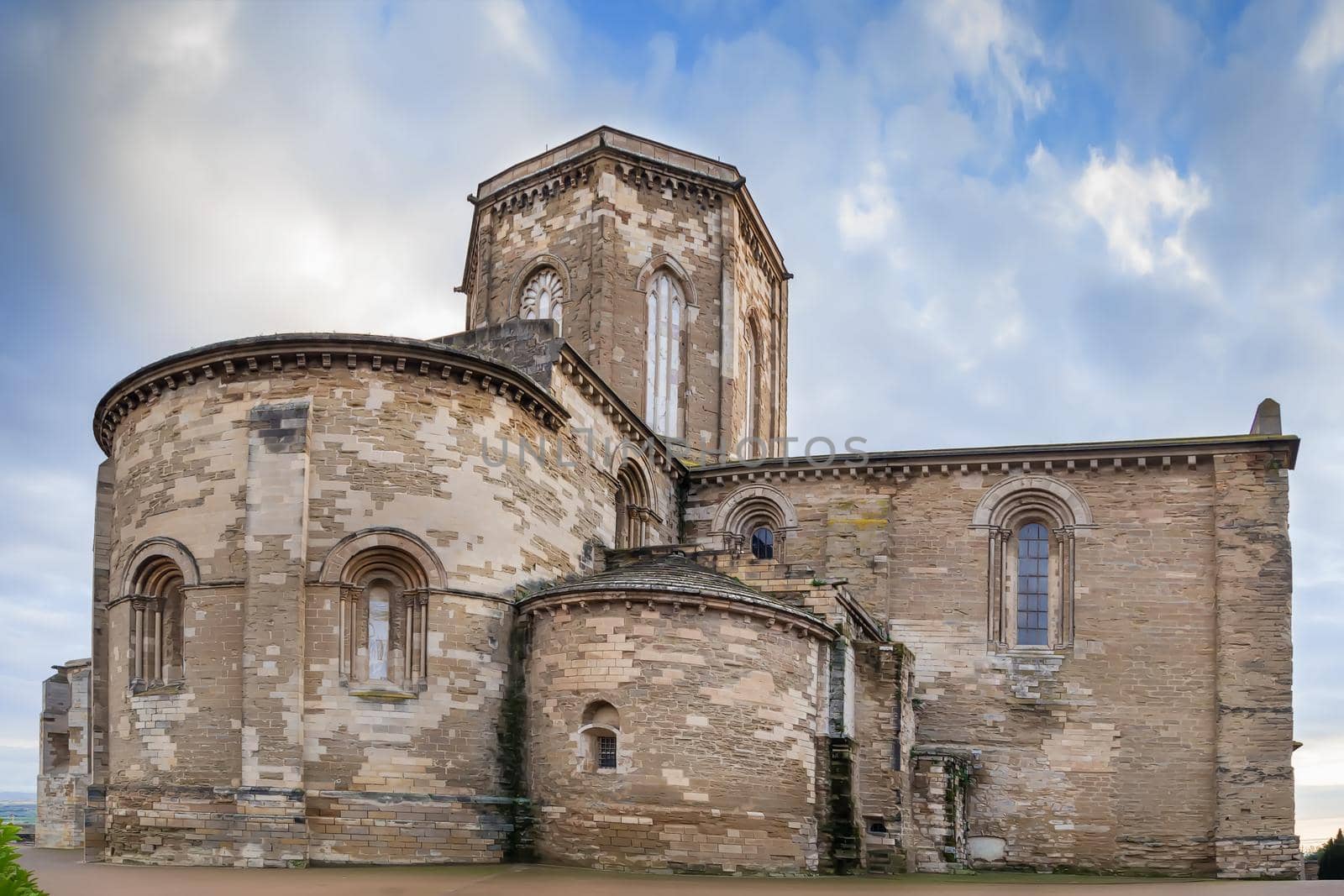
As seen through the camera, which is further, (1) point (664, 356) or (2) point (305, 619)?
(1) point (664, 356)

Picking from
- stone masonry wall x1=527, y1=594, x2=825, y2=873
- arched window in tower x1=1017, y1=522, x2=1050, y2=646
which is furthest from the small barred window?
arched window in tower x1=1017, y1=522, x2=1050, y2=646

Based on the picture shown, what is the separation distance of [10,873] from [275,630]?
9594 mm

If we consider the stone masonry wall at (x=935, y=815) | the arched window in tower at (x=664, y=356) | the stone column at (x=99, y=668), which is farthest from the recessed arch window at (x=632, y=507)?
the stone column at (x=99, y=668)

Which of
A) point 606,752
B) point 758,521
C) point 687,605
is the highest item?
point 758,521

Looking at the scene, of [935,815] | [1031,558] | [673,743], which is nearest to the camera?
[673,743]

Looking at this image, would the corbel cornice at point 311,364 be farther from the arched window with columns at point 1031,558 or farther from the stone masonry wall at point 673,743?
the arched window with columns at point 1031,558

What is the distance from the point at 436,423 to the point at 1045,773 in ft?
47.8

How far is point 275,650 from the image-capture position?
62.3 ft

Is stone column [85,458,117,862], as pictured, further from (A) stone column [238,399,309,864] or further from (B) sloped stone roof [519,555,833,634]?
(B) sloped stone roof [519,555,833,634]

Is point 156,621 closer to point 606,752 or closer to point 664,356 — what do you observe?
point 606,752

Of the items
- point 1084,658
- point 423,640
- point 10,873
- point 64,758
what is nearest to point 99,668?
point 423,640

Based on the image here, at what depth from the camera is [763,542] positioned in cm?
2955

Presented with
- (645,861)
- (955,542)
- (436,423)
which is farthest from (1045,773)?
(436,423)

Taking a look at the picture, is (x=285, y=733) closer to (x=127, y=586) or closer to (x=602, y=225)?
(x=127, y=586)
